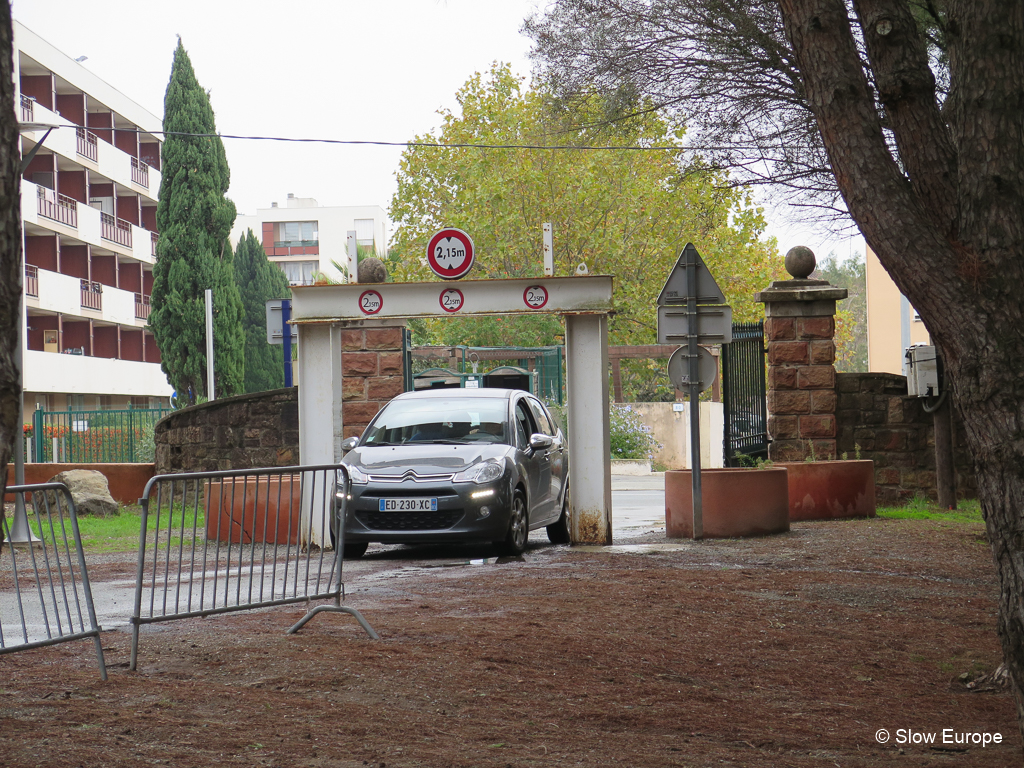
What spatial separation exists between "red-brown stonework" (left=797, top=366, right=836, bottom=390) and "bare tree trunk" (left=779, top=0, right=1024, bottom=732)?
1009 centimetres

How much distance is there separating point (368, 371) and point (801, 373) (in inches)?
210

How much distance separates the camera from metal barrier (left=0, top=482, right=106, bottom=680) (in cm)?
563

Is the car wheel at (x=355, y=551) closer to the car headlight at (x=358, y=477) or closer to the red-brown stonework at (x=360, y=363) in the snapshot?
the car headlight at (x=358, y=477)

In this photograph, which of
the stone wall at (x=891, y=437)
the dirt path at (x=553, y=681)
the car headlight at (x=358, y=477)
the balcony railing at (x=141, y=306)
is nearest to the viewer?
the dirt path at (x=553, y=681)

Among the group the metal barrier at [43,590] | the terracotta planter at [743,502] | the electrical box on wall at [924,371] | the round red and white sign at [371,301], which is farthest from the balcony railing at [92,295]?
the terracotta planter at [743,502]

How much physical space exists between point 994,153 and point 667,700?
2606mm

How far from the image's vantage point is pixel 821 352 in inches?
574

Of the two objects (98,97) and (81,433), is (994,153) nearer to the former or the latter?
(81,433)

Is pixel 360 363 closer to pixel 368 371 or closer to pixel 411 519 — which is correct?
pixel 368 371

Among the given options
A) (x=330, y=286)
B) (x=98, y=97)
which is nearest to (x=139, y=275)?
(x=98, y=97)

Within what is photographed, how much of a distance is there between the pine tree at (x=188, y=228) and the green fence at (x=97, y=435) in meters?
22.4

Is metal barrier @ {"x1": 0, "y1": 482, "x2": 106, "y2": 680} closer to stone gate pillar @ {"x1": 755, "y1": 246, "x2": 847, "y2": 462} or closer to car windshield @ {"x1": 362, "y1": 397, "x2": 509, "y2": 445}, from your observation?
car windshield @ {"x1": 362, "y1": 397, "x2": 509, "y2": 445}

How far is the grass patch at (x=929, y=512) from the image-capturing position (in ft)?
43.8

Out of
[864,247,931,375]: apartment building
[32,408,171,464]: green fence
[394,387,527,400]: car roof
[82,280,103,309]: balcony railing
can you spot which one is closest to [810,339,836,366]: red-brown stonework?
[394,387,527,400]: car roof
